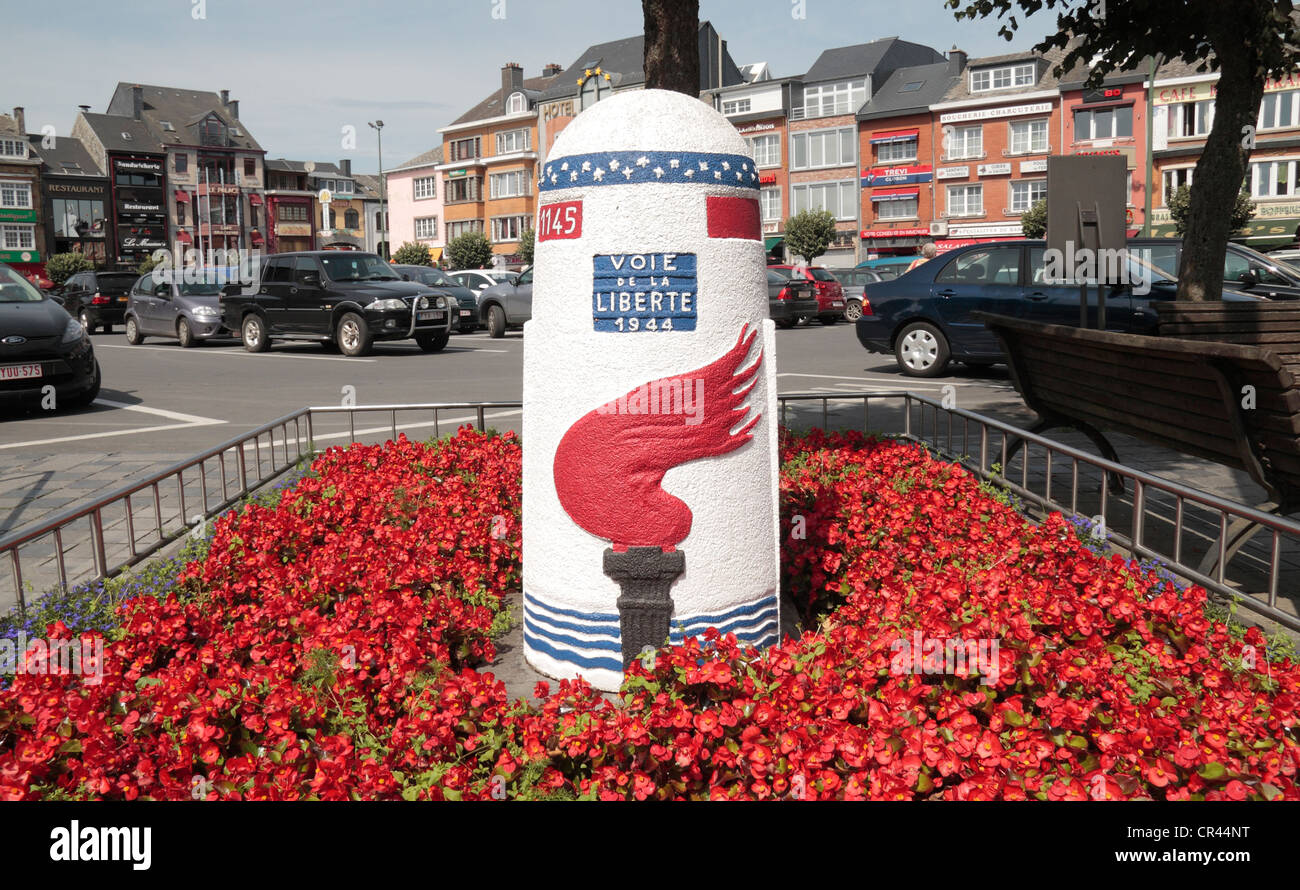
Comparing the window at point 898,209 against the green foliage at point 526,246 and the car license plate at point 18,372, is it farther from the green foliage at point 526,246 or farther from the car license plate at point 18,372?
the car license plate at point 18,372

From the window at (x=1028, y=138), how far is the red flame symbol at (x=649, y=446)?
5362 centimetres

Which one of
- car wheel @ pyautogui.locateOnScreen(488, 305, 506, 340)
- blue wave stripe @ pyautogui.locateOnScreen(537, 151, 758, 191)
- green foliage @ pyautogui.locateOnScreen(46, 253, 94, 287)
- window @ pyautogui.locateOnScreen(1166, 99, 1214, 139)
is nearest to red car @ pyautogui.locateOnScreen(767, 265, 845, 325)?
car wheel @ pyautogui.locateOnScreen(488, 305, 506, 340)

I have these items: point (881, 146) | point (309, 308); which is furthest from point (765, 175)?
point (309, 308)

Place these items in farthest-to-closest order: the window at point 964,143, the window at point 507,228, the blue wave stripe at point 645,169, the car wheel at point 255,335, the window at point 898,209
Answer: the window at point 507,228 → the window at point 898,209 → the window at point 964,143 → the car wheel at point 255,335 → the blue wave stripe at point 645,169

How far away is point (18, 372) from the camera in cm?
1195

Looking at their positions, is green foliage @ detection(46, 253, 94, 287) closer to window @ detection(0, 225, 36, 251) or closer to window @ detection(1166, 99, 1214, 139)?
window @ detection(0, 225, 36, 251)

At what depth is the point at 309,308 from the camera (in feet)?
66.3

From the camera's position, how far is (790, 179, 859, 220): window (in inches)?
2309

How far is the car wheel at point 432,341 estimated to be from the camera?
20.0m

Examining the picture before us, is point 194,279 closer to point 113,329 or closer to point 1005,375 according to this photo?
point 113,329

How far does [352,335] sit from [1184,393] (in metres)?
16.5

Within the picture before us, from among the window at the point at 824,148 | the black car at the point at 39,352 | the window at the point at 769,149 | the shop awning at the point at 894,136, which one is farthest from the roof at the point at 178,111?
the black car at the point at 39,352

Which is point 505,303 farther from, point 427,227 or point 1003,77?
point 427,227

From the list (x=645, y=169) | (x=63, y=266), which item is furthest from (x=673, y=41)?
(x=63, y=266)
